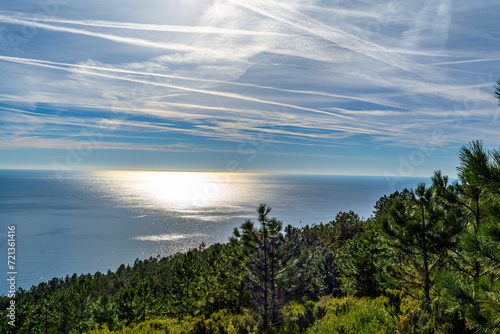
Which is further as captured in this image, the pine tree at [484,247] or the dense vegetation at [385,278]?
the dense vegetation at [385,278]

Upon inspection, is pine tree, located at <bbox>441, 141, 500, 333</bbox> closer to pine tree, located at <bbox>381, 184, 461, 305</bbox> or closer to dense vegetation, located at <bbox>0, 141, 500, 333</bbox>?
dense vegetation, located at <bbox>0, 141, 500, 333</bbox>

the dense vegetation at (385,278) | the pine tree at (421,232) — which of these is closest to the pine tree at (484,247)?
the dense vegetation at (385,278)

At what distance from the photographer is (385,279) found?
1000 cm

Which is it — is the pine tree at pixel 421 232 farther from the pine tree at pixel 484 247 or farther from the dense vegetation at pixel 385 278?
the pine tree at pixel 484 247

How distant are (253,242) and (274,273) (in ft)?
7.74

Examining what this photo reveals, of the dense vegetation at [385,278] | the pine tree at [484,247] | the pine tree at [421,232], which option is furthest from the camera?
the pine tree at [421,232]

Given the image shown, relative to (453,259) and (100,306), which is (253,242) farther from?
(100,306)

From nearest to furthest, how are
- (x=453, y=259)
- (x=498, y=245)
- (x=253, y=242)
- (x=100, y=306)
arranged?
(x=498, y=245) → (x=453, y=259) → (x=253, y=242) → (x=100, y=306)

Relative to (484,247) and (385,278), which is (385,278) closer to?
(385,278)

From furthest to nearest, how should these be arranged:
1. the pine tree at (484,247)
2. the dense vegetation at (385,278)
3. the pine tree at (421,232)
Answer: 1. the pine tree at (421,232)
2. the dense vegetation at (385,278)
3. the pine tree at (484,247)

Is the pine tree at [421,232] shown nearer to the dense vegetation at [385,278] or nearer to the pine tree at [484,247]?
the dense vegetation at [385,278]

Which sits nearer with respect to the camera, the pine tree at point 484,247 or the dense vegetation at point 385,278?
the pine tree at point 484,247

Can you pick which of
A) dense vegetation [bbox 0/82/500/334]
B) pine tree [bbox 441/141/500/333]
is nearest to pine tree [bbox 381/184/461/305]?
dense vegetation [bbox 0/82/500/334]

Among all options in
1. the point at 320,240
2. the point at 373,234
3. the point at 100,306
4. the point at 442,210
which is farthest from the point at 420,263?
the point at 320,240
